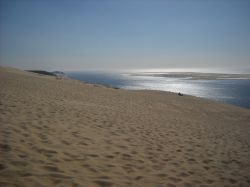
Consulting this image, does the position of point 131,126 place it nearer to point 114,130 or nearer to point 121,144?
point 114,130

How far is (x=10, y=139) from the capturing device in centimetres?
527

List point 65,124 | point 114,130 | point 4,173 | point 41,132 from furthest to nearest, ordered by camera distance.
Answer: point 114,130 < point 65,124 < point 41,132 < point 4,173

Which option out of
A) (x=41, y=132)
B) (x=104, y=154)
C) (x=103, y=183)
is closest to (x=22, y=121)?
(x=41, y=132)

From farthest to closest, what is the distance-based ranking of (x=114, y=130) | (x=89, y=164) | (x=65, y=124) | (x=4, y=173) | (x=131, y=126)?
(x=131, y=126)
(x=114, y=130)
(x=65, y=124)
(x=89, y=164)
(x=4, y=173)

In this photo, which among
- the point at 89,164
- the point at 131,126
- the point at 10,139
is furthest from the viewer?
the point at 131,126

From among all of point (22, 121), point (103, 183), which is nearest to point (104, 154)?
point (103, 183)

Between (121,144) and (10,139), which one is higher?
(10,139)

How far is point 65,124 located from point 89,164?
3.04 m

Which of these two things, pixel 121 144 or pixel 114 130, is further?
pixel 114 130

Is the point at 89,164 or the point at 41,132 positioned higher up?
the point at 41,132

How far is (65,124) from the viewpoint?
747 centimetres

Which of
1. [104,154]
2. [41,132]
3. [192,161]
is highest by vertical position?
[41,132]

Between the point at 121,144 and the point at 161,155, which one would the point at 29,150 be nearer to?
the point at 121,144

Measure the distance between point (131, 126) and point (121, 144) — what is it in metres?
Answer: 2.65
